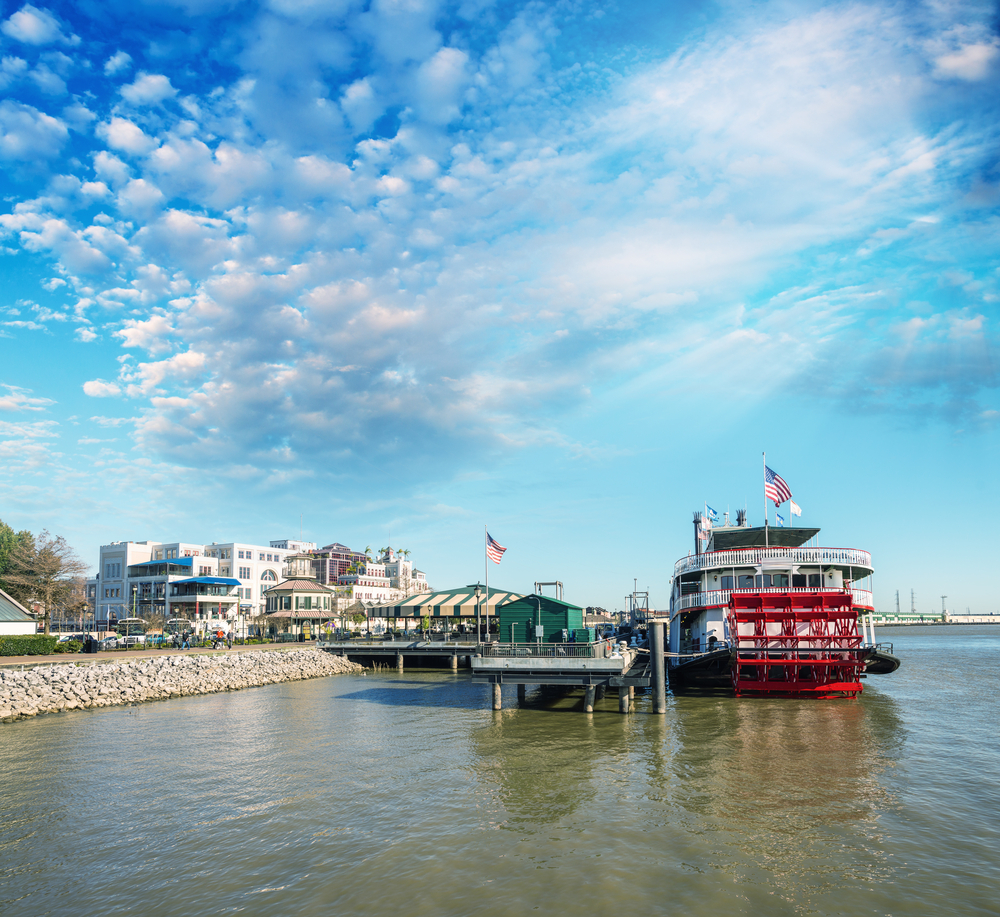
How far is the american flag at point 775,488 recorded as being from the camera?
108 feet

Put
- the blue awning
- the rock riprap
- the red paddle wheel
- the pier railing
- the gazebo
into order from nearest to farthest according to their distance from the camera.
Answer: the pier railing, the rock riprap, the red paddle wheel, the gazebo, the blue awning

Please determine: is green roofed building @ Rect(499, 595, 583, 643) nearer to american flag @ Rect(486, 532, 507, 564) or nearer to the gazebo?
american flag @ Rect(486, 532, 507, 564)

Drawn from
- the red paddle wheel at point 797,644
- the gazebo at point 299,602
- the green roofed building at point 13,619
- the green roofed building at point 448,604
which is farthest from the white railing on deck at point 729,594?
the gazebo at point 299,602

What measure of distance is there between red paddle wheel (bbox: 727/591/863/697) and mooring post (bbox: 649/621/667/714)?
16.9 ft

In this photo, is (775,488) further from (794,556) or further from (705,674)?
(705,674)

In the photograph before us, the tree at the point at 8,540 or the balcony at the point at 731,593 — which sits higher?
the tree at the point at 8,540

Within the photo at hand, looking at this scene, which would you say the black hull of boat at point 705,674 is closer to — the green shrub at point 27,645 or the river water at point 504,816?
the river water at point 504,816

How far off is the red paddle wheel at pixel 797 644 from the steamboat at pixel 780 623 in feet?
0.15

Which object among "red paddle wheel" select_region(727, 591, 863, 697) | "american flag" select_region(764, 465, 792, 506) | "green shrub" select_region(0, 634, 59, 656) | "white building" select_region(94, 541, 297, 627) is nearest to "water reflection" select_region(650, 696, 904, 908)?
"red paddle wheel" select_region(727, 591, 863, 697)

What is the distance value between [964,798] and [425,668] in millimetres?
40657

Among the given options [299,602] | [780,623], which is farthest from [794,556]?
[299,602]

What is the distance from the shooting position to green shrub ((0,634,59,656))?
39.8 meters

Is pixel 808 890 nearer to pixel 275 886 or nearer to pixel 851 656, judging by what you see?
pixel 275 886

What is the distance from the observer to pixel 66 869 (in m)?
12.4
